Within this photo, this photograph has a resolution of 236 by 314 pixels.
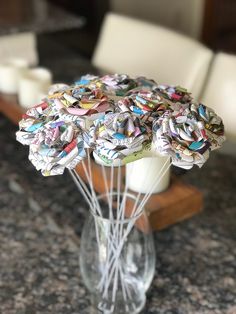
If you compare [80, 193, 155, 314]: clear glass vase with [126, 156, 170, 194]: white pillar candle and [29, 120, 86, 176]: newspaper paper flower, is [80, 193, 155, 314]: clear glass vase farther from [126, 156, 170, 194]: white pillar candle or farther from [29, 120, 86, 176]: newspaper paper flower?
[29, 120, 86, 176]: newspaper paper flower

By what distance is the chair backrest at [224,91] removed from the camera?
122 cm

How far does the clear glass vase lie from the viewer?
880 millimetres

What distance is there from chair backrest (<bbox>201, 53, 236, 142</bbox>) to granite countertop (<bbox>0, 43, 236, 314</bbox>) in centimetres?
14

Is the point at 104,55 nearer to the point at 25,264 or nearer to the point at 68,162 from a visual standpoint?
the point at 25,264

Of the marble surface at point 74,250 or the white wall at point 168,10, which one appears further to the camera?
the white wall at point 168,10

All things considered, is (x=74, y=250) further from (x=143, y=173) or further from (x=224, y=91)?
(x=224, y=91)

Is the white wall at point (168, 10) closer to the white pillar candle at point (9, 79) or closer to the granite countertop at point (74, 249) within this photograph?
the white pillar candle at point (9, 79)

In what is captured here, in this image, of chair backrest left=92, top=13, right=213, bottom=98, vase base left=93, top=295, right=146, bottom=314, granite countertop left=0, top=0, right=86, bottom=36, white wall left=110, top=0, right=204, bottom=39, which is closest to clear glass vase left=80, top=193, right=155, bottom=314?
vase base left=93, top=295, right=146, bottom=314

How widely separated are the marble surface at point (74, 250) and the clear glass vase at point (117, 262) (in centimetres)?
3

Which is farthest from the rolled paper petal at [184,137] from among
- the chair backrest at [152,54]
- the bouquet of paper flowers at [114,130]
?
the chair backrest at [152,54]

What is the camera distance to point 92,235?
89 cm

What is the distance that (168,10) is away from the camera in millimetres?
3115

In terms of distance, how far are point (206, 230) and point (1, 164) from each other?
59cm

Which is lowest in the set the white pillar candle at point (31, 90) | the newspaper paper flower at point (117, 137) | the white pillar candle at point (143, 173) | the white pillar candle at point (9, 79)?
the white pillar candle at point (9, 79)
